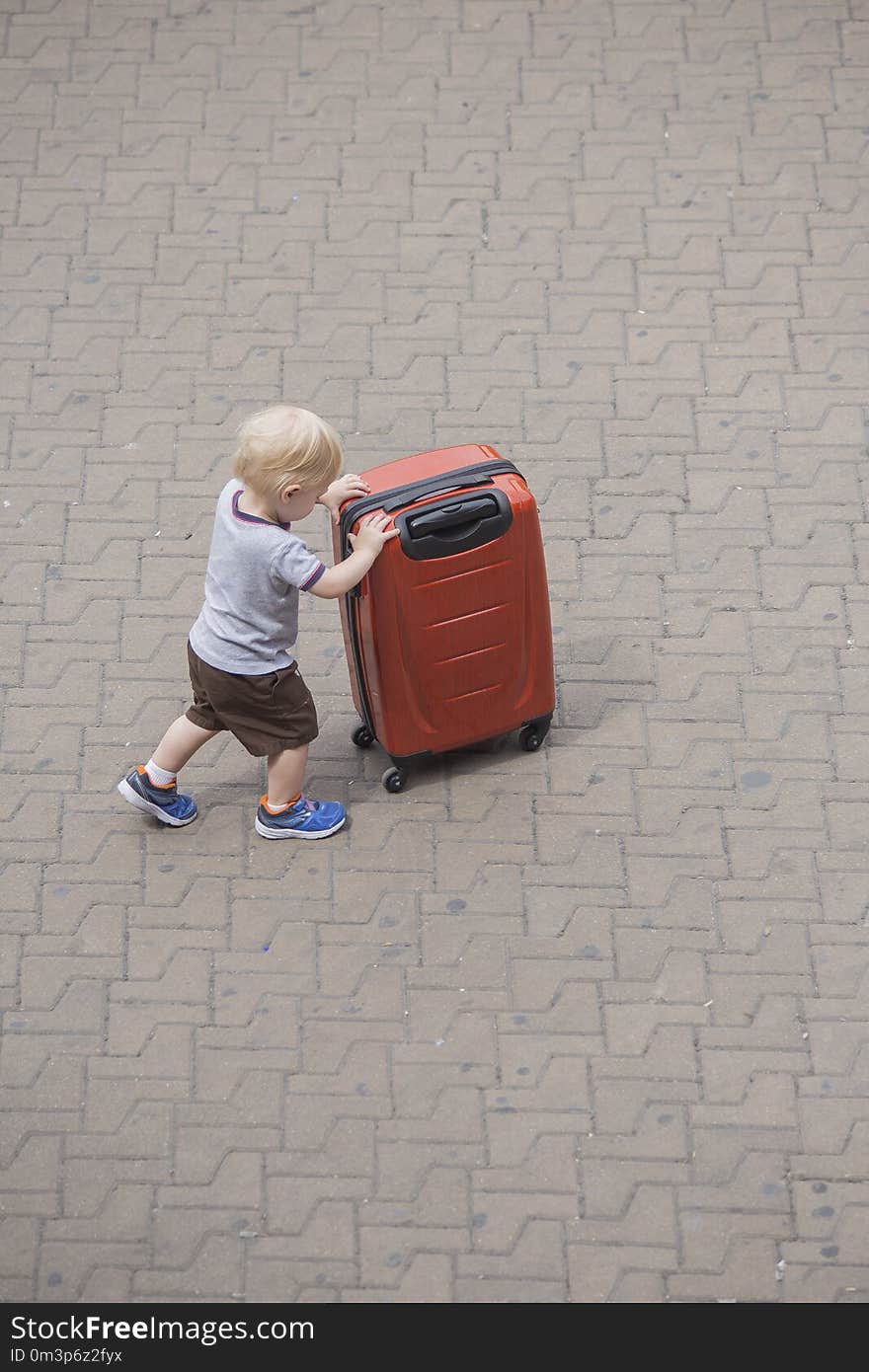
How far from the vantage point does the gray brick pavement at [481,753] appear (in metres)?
4.86

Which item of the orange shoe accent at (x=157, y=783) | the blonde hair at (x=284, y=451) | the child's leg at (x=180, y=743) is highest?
the blonde hair at (x=284, y=451)

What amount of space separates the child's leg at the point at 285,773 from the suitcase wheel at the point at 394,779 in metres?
0.34

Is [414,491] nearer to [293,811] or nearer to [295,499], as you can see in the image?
[295,499]

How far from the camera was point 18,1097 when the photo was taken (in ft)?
16.7

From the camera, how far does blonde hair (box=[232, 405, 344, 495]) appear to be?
487 cm

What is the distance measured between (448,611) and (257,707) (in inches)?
27.8

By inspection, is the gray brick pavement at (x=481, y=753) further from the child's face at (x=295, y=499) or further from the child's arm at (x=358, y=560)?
the child's face at (x=295, y=499)

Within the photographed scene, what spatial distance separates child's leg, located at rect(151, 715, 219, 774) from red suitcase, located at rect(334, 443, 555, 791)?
1.90 feet

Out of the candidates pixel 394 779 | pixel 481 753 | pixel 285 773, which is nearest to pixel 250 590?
pixel 285 773

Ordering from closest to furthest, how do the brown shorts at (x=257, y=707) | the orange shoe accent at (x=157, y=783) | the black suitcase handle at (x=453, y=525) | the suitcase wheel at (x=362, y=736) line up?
the black suitcase handle at (x=453, y=525) < the brown shorts at (x=257, y=707) < the orange shoe accent at (x=157, y=783) < the suitcase wheel at (x=362, y=736)

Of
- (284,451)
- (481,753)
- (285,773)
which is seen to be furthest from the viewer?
(481,753)

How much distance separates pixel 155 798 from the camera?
5.69m

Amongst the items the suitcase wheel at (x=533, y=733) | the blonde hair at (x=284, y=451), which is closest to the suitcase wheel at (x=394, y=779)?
the suitcase wheel at (x=533, y=733)

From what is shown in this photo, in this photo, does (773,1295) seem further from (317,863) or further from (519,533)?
(519,533)
